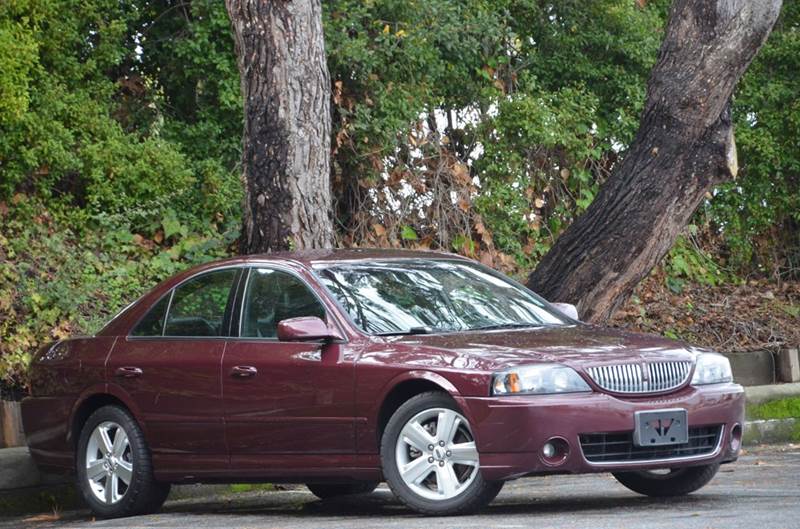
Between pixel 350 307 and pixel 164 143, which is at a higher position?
pixel 164 143

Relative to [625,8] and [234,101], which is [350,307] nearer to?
[234,101]

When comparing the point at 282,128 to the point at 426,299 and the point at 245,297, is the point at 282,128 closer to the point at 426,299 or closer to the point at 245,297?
the point at 245,297

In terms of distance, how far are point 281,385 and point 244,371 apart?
11.9 inches

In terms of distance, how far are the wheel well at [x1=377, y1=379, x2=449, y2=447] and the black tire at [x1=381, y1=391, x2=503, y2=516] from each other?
0.08m

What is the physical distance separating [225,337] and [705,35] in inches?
220

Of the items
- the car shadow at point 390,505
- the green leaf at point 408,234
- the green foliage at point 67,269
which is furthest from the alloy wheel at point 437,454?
the green leaf at point 408,234

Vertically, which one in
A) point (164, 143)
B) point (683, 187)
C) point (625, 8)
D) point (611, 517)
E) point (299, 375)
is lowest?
point (611, 517)

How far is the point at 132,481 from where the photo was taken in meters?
9.48

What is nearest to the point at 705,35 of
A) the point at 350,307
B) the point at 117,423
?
the point at 350,307

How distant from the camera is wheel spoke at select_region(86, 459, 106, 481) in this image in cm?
970

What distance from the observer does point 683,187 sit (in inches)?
500

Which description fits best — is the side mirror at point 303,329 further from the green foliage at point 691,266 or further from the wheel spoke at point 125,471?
the green foliage at point 691,266

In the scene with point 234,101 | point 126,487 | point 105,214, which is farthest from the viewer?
point 234,101

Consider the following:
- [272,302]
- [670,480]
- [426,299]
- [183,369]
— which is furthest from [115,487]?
[670,480]
